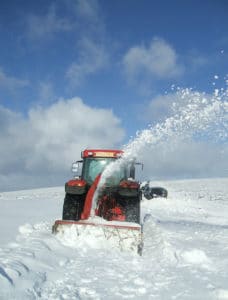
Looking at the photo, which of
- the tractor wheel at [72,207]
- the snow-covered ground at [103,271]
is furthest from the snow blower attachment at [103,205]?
the snow-covered ground at [103,271]

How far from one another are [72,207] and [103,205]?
0.63 metres

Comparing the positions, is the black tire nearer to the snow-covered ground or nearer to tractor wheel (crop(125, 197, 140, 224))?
tractor wheel (crop(125, 197, 140, 224))

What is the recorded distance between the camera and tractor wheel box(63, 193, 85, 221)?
728 centimetres

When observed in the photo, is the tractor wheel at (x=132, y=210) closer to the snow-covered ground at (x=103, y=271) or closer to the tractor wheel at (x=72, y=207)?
the snow-covered ground at (x=103, y=271)

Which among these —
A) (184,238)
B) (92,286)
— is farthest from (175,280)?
(184,238)

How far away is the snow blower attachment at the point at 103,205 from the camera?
582cm

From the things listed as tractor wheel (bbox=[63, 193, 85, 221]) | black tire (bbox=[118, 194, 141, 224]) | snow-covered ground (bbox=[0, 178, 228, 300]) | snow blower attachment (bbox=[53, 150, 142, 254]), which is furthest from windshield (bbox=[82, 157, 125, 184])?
snow-covered ground (bbox=[0, 178, 228, 300])

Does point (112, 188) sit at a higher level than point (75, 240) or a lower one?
higher

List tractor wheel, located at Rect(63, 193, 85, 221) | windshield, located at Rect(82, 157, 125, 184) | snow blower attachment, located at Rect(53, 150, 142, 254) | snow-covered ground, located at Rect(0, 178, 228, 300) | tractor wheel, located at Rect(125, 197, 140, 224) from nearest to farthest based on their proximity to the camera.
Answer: snow-covered ground, located at Rect(0, 178, 228, 300), snow blower attachment, located at Rect(53, 150, 142, 254), tractor wheel, located at Rect(125, 197, 140, 224), tractor wheel, located at Rect(63, 193, 85, 221), windshield, located at Rect(82, 157, 125, 184)

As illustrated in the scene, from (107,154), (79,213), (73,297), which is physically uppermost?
(107,154)

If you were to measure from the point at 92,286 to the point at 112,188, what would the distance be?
138 inches

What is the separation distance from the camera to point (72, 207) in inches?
288

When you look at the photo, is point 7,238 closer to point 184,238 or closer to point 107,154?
point 107,154

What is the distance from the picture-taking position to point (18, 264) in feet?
13.5
